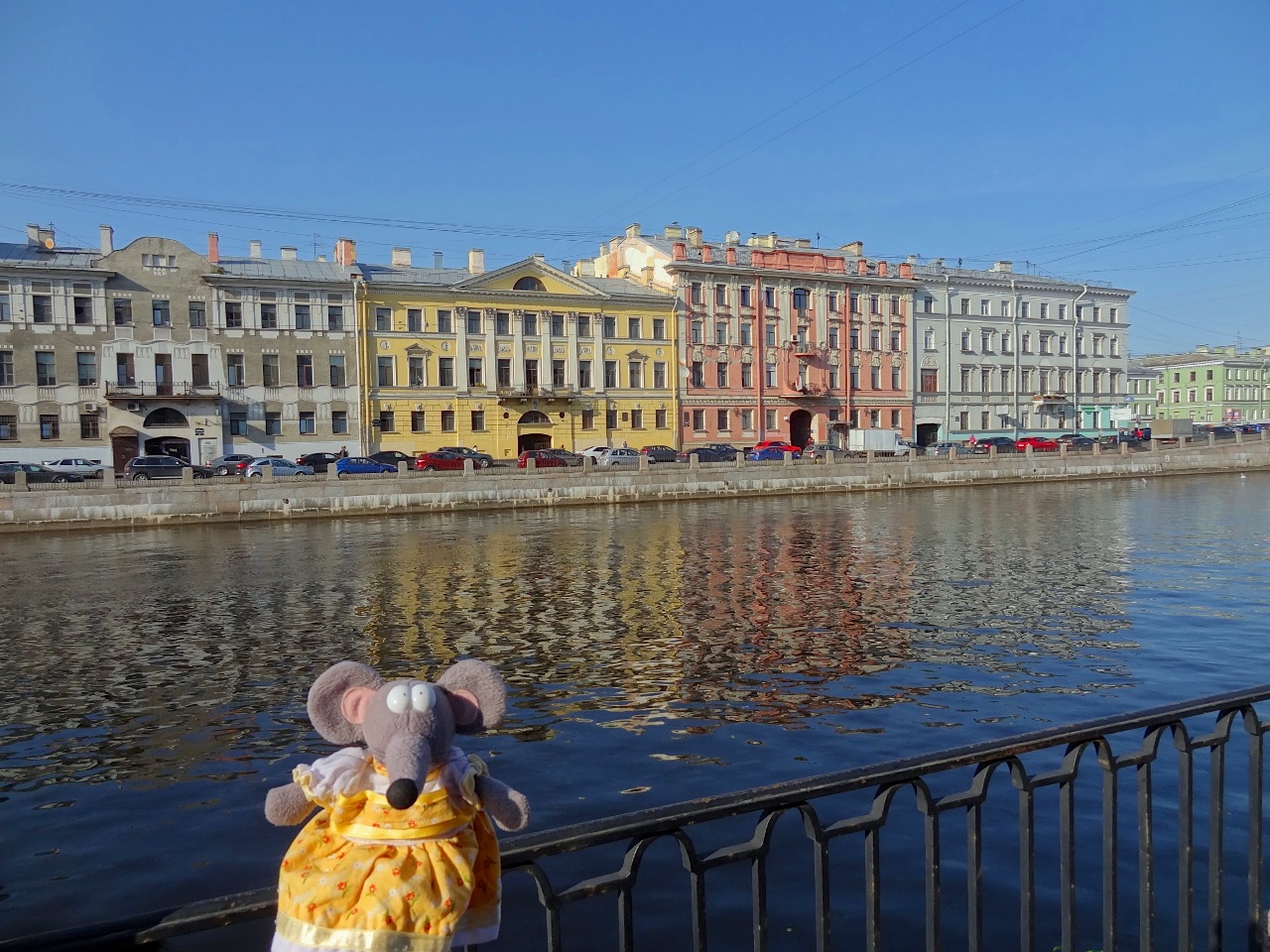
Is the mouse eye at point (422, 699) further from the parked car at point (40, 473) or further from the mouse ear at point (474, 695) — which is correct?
the parked car at point (40, 473)

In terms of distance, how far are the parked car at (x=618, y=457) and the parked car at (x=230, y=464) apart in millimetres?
15747

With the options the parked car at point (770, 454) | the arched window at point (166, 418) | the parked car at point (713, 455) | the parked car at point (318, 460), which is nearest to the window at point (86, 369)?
the arched window at point (166, 418)

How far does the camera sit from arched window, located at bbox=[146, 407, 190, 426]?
152 feet

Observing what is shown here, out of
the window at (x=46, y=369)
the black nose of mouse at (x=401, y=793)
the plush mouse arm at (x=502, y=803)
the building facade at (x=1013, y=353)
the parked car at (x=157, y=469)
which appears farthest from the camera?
the building facade at (x=1013, y=353)

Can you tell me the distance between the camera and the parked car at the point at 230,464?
39.6 metres

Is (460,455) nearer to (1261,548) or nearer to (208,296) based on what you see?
(208,296)

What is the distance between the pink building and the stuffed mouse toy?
182ft

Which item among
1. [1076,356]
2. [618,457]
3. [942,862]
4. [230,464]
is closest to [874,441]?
[618,457]

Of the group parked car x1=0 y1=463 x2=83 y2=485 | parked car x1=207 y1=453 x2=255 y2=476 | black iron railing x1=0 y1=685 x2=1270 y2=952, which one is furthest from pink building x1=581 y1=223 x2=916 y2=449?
black iron railing x1=0 y1=685 x2=1270 y2=952

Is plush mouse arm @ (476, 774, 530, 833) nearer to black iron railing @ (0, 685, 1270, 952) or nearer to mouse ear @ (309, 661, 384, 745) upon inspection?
black iron railing @ (0, 685, 1270, 952)

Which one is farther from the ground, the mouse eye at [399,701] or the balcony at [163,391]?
the balcony at [163,391]

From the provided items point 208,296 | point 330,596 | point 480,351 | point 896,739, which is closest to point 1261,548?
point 896,739

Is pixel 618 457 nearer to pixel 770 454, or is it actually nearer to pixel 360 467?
pixel 770 454

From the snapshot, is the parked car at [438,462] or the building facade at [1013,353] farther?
the building facade at [1013,353]
